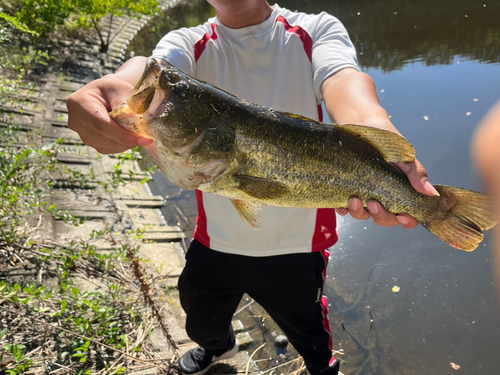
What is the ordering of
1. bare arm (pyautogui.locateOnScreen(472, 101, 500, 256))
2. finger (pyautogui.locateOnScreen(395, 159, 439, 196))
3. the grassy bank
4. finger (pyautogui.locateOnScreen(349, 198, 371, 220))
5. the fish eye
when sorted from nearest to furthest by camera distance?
bare arm (pyautogui.locateOnScreen(472, 101, 500, 256)) → the fish eye → finger (pyautogui.locateOnScreen(395, 159, 439, 196)) → finger (pyautogui.locateOnScreen(349, 198, 371, 220)) → the grassy bank

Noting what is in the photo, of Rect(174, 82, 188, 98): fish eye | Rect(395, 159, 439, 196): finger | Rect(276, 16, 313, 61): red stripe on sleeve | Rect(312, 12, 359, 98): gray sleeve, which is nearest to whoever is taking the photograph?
Rect(174, 82, 188, 98): fish eye

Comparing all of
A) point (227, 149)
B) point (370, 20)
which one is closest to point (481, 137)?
point (227, 149)

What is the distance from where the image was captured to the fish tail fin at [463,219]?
212 centimetres

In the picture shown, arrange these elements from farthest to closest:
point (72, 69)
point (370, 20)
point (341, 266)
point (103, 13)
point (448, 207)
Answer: point (370, 20)
point (103, 13)
point (72, 69)
point (341, 266)
point (448, 207)

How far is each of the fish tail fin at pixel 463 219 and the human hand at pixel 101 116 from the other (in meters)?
1.75

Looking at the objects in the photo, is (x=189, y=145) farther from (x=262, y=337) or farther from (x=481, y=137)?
(x=262, y=337)

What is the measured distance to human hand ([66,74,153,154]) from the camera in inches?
68.5

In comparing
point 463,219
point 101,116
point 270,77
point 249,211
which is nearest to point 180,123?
point 101,116

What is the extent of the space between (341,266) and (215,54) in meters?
3.29

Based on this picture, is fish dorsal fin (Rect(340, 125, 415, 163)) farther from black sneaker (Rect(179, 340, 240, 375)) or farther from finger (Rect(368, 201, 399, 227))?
black sneaker (Rect(179, 340, 240, 375))

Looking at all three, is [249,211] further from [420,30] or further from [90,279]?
[420,30]

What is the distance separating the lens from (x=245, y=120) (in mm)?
1945

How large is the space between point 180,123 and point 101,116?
0.38 m

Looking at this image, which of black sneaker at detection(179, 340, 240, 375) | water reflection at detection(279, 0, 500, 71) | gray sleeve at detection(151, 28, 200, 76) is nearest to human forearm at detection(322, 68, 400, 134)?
gray sleeve at detection(151, 28, 200, 76)
